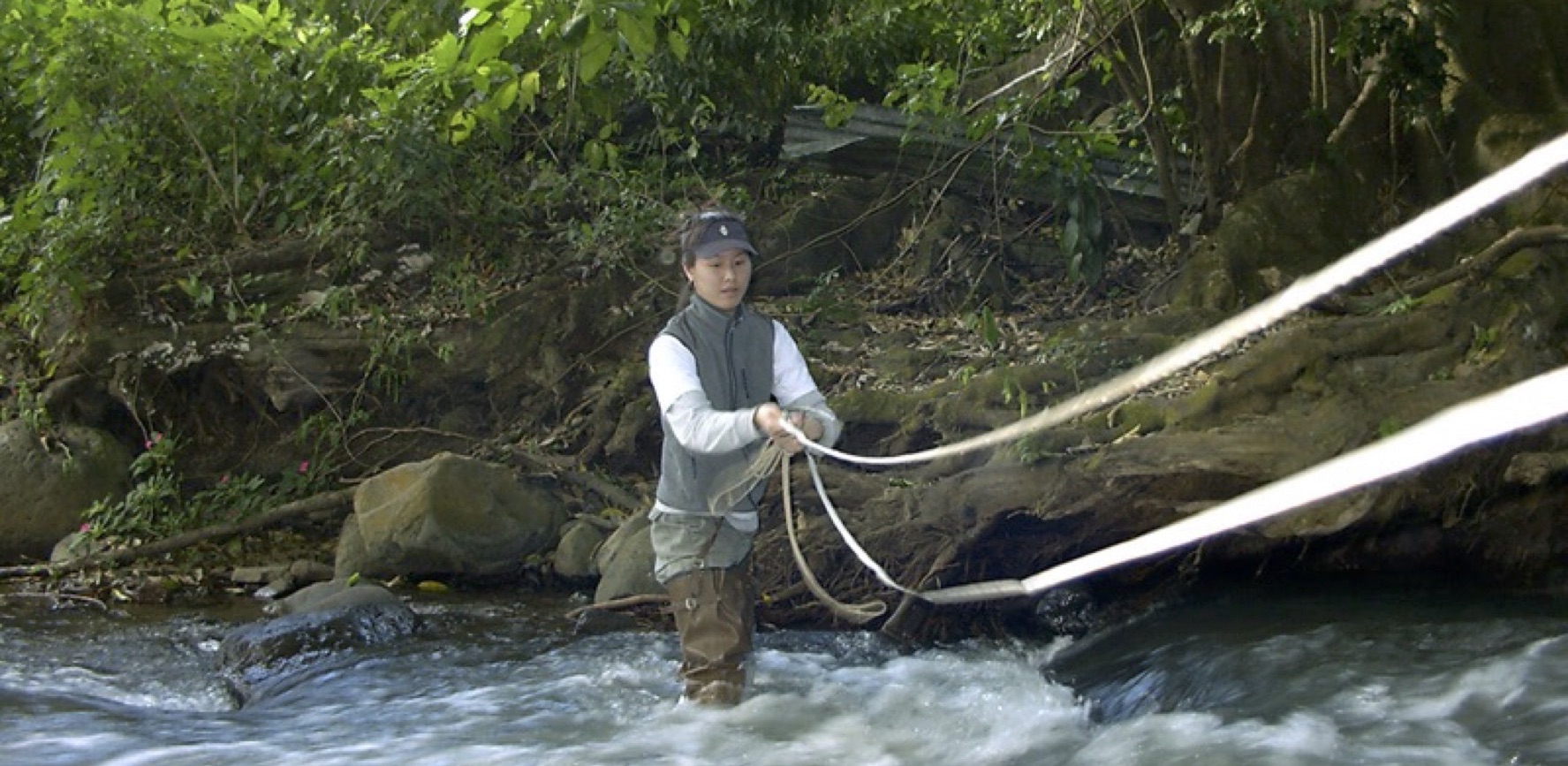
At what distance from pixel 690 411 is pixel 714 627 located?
33.7 inches

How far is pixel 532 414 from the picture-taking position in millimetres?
9250

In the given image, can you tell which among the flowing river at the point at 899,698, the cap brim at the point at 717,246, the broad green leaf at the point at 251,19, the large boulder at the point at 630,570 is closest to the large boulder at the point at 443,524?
the large boulder at the point at 630,570

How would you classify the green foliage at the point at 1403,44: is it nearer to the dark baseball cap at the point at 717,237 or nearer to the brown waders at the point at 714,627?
the dark baseball cap at the point at 717,237

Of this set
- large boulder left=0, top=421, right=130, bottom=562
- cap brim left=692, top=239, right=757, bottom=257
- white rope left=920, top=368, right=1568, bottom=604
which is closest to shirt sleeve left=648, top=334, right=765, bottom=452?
cap brim left=692, top=239, right=757, bottom=257

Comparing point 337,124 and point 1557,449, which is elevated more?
point 337,124

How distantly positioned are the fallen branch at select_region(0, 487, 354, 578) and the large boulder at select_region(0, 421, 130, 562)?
27cm

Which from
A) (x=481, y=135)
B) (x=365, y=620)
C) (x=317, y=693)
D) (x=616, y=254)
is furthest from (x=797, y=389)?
(x=481, y=135)

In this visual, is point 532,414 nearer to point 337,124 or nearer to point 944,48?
point 337,124

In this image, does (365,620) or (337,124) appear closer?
(365,620)

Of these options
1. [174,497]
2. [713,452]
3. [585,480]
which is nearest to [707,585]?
[713,452]

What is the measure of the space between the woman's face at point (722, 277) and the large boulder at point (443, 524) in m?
3.53

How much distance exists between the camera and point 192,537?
8.49 meters

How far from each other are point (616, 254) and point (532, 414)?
1.06 meters

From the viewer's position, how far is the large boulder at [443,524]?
25.6 ft
